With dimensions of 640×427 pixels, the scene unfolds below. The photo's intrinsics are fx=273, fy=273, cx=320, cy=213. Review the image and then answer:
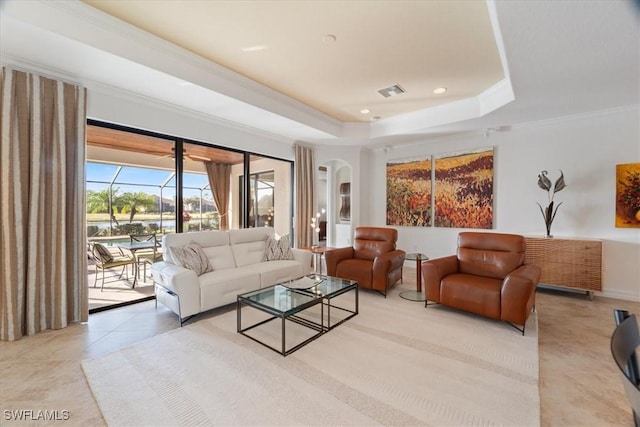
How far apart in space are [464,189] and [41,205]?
5.93 m

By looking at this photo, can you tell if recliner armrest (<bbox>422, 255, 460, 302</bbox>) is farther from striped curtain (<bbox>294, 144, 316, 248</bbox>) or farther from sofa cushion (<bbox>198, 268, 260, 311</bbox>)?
striped curtain (<bbox>294, 144, 316, 248</bbox>)

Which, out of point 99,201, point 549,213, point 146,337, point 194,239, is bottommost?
point 146,337

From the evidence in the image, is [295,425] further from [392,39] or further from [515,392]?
[392,39]

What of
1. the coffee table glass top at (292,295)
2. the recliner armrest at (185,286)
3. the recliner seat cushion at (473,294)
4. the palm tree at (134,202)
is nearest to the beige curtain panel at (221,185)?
the palm tree at (134,202)

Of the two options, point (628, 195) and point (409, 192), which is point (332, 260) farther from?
point (628, 195)

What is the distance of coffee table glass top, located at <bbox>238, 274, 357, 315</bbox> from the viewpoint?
8.18ft

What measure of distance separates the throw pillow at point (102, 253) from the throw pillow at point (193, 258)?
1.24 meters

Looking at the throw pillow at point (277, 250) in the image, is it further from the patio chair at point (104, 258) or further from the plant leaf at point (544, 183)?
the plant leaf at point (544, 183)

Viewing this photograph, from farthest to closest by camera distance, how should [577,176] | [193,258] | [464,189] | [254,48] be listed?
[464,189]
[577,176]
[193,258]
[254,48]

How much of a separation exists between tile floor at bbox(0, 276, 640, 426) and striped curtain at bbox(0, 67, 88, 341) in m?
0.28

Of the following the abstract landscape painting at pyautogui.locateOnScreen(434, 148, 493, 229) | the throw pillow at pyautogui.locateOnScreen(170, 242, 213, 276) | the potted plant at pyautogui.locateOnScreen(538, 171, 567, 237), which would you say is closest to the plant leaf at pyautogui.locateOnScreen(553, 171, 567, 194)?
the potted plant at pyautogui.locateOnScreen(538, 171, 567, 237)

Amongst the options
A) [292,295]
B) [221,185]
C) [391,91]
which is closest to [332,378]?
[292,295]

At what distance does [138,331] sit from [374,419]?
2513mm

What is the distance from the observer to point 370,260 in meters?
4.31
